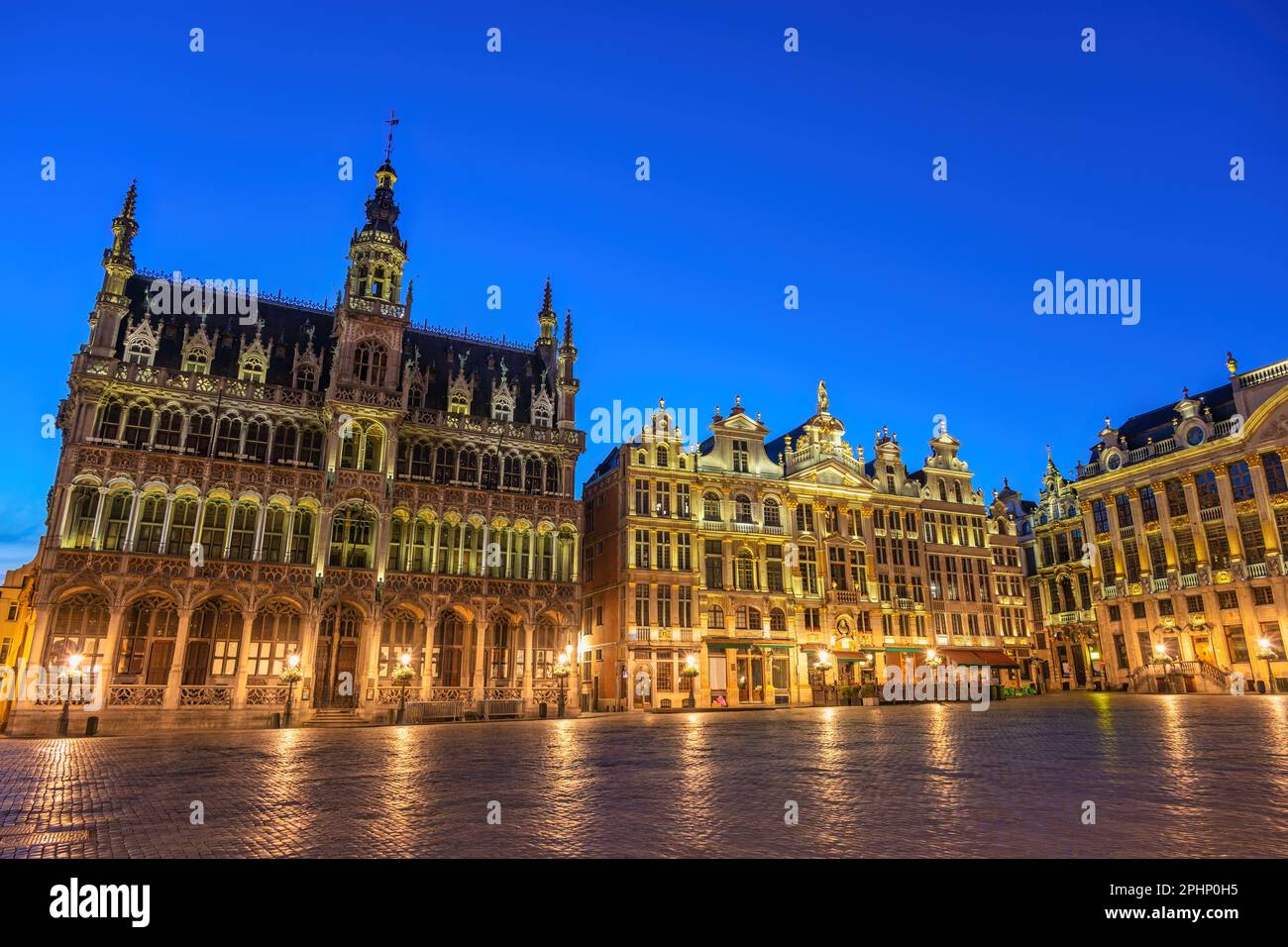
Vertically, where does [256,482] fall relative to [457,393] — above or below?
below

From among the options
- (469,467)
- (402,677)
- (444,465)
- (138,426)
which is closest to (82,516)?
(138,426)

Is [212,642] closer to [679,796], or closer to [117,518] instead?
[117,518]

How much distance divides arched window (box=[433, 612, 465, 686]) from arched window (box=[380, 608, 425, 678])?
102 centimetres

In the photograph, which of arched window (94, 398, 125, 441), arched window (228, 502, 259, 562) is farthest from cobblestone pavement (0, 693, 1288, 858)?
arched window (94, 398, 125, 441)

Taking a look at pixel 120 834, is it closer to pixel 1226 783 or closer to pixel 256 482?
pixel 1226 783

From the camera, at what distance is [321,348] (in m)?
48.4

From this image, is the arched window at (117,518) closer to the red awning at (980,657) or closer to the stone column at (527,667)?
the stone column at (527,667)

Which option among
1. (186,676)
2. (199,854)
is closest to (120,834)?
(199,854)

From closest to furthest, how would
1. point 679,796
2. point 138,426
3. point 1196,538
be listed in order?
point 679,796 < point 138,426 < point 1196,538

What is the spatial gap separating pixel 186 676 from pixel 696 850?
39.0 meters

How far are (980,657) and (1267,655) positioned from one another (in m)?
18.1

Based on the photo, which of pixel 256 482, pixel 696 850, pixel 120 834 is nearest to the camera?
pixel 696 850

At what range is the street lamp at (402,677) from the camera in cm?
3928

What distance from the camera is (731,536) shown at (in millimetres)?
56344
